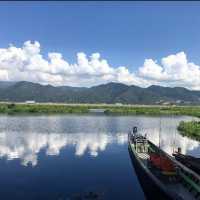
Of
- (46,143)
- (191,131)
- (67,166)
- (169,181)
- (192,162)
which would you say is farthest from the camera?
(191,131)

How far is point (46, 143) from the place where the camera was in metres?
50.5

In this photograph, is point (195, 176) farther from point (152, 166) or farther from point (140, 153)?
point (140, 153)

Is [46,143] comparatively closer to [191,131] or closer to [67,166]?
[67,166]

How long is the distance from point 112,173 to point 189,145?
989 inches

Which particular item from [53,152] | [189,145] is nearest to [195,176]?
[53,152]

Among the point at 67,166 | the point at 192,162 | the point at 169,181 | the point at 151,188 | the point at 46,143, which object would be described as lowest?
the point at 67,166

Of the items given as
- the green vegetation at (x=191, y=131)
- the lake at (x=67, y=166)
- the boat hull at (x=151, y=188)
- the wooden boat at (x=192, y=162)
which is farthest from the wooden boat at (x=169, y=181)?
the green vegetation at (x=191, y=131)

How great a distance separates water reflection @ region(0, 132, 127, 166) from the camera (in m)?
41.7

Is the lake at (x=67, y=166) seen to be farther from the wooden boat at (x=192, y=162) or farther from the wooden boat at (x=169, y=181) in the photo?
the wooden boat at (x=192, y=162)

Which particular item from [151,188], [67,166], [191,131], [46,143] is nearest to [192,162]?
[151,188]

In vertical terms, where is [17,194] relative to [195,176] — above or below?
below

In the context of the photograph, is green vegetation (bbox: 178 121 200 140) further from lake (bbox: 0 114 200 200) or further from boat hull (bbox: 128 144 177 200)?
boat hull (bbox: 128 144 177 200)

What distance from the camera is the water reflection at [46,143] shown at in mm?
41656

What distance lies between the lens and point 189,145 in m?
52.9
